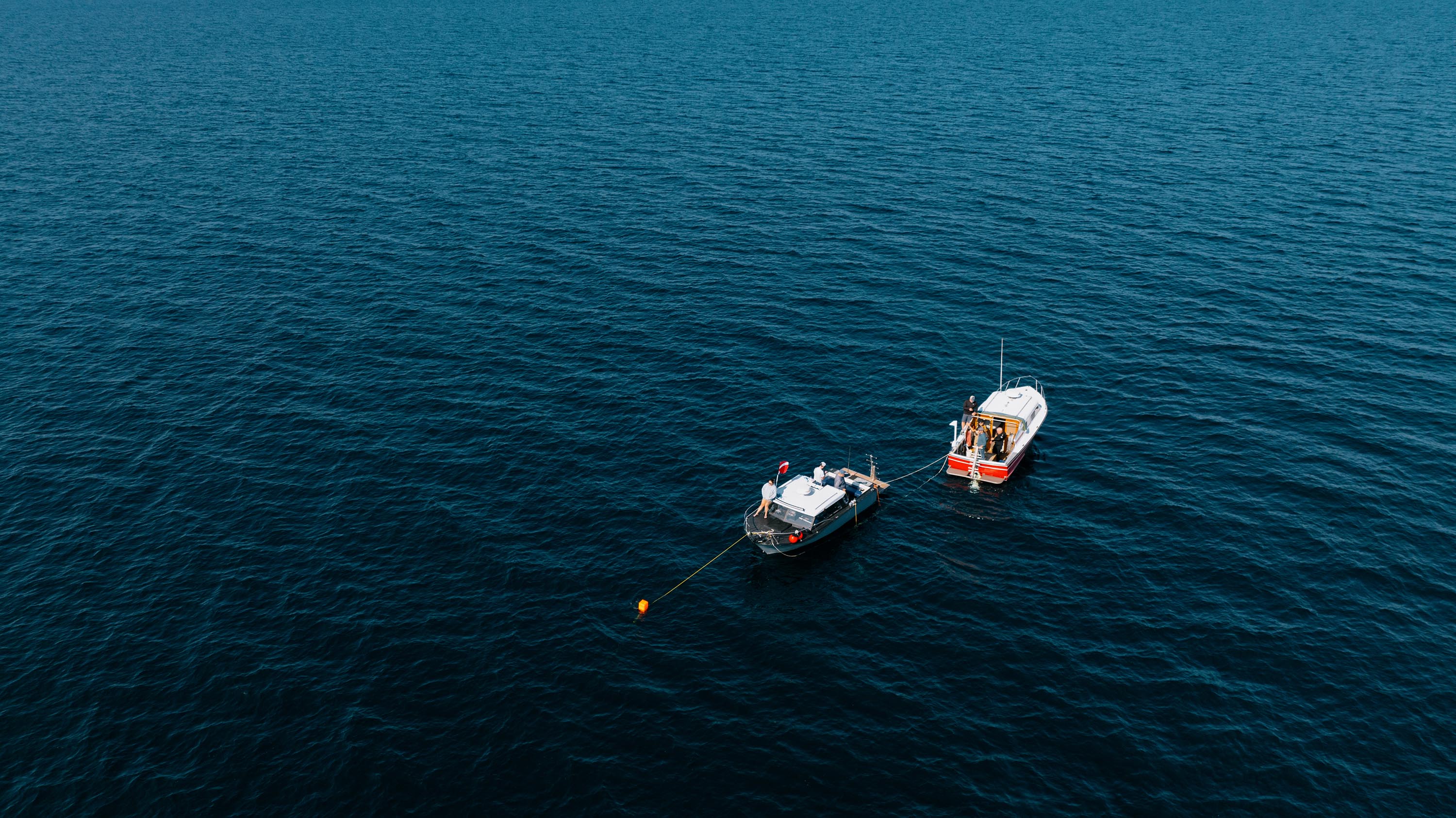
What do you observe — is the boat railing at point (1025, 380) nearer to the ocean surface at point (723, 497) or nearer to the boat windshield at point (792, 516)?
the ocean surface at point (723, 497)

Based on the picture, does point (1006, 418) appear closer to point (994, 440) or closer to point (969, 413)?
point (994, 440)

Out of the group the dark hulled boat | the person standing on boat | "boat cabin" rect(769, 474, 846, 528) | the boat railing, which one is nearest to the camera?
the dark hulled boat

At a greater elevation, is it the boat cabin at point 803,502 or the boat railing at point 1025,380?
the boat railing at point 1025,380

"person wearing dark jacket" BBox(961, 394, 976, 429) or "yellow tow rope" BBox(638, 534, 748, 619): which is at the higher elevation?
"person wearing dark jacket" BBox(961, 394, 976, 429)

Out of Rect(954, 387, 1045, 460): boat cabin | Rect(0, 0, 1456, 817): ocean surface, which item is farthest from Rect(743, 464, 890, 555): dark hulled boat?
Rect(954, 387, 1045, 460): boat cabin

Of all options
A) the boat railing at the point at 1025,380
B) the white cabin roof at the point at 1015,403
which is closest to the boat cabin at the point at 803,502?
the white cabin roof at the point at 1015,403

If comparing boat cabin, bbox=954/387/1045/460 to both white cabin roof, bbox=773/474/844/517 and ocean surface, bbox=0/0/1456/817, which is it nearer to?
ocean surface, bbox=0/0/1456/817

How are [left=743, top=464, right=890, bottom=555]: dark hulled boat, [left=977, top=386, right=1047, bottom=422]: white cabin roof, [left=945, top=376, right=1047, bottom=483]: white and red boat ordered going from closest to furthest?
1. [left=743, top=464, right=890, bottom=555]: dark hulled boat
2. [left=945, top=376, right=1047, bottom=483]: white and red boat
3. [left=977, top=386, right=1047, bottom=422]: white cabin roof
